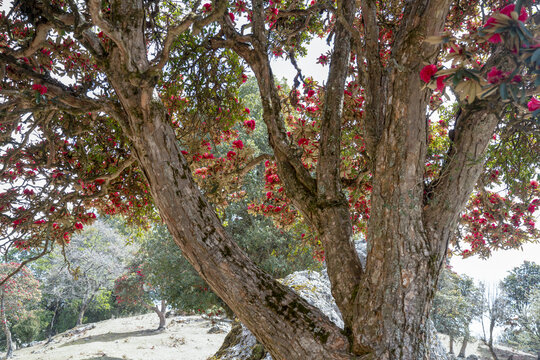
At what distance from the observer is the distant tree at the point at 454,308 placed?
1500 cm

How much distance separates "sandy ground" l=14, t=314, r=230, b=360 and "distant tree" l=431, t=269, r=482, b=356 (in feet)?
34.9

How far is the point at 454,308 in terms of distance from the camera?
593 inches

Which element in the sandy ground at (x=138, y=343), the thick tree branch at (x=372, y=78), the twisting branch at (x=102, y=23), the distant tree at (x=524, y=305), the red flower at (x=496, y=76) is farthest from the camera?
the distant tree at (x=524, y=305)

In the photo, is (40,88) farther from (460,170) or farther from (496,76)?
(460,170)

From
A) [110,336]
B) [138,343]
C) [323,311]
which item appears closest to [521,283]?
[323,311]

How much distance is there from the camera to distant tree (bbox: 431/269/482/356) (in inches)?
591

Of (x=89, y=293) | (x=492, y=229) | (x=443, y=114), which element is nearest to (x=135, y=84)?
(x=443, y=114)

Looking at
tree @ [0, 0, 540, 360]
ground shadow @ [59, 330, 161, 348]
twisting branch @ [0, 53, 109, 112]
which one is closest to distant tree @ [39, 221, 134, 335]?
ground shadow @ [59, 330, 161, 348]

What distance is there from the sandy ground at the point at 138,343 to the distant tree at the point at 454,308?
10.6 metres

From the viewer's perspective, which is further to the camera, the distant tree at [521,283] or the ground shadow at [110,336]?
the ground shadow at [110,336]

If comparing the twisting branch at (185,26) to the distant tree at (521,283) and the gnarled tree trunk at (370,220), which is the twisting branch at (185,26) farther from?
the distant tree at (521,283)

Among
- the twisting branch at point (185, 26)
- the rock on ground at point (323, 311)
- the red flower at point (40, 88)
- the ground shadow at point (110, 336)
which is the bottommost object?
the ground shadow at point (110, 336)

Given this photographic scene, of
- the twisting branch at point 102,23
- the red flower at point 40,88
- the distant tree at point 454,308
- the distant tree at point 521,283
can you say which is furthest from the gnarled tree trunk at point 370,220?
the distant tree at point 521,283

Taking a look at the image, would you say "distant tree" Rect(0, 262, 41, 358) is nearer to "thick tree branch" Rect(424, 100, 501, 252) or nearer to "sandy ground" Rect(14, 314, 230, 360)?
"sandy ground" Rect(14, 314, 230, 360)
